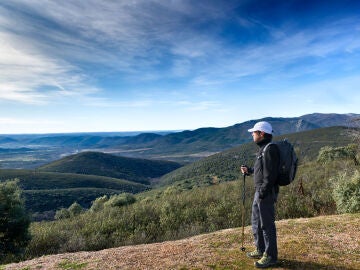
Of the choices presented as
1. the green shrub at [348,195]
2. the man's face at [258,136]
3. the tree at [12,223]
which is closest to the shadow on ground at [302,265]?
the man's face at [258,136]

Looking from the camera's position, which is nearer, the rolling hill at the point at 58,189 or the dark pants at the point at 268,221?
the dark pants at the point at 268,221

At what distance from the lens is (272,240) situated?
279 inches

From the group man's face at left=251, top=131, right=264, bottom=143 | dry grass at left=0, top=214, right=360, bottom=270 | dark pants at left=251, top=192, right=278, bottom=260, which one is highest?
man's face at left=251, top=131, right=264, bottom=143

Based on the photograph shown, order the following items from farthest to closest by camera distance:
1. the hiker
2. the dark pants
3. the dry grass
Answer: the dry grass < the dark pants < the hiker

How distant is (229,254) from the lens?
8312mm

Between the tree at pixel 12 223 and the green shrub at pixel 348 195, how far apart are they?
1663cm

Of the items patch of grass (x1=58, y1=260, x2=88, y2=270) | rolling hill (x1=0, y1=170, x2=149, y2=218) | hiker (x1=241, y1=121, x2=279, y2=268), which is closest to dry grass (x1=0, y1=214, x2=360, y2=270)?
patch of grass (x1=58, y1=260, x2=88, y2=270)

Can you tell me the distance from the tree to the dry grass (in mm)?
7267

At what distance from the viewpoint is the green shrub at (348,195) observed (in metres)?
14.6

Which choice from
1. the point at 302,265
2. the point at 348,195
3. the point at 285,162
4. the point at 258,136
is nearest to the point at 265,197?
the point at 285,162

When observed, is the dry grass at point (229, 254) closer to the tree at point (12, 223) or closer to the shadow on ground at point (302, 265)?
the shadow on ground at point (302, 265)

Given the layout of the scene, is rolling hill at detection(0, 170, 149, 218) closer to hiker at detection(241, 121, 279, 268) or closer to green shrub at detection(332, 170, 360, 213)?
green shrub at detection(332, 170, 360, 213)

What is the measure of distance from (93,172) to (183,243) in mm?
189123

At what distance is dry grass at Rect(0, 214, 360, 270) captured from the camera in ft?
24.7
